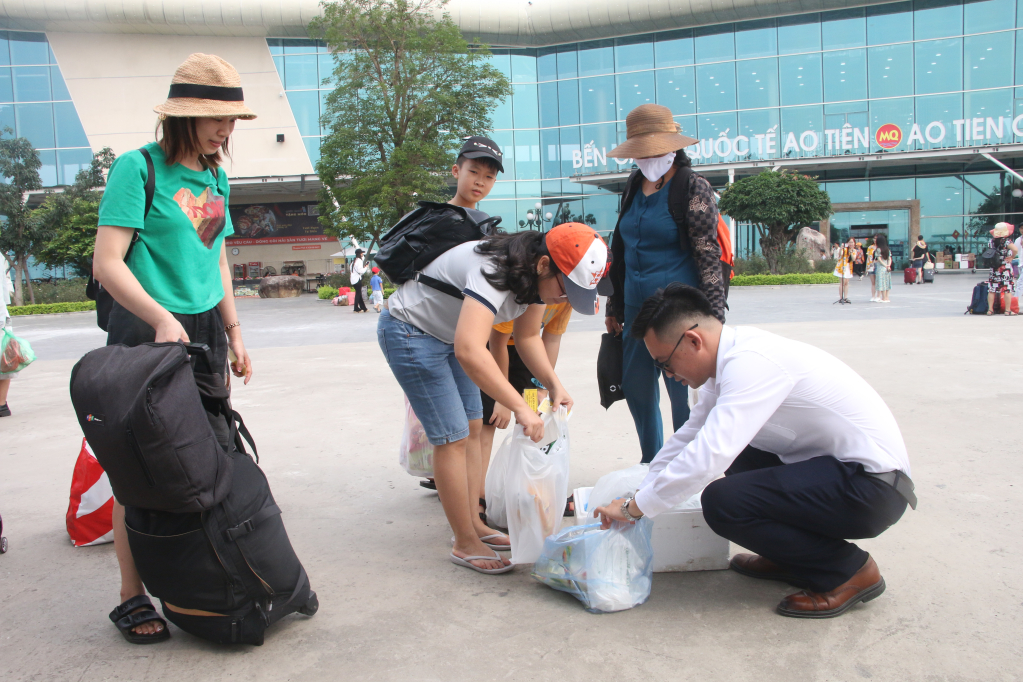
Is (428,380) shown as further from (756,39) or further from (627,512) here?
(756,39)

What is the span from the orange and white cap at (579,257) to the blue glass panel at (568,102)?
31159 millimetres

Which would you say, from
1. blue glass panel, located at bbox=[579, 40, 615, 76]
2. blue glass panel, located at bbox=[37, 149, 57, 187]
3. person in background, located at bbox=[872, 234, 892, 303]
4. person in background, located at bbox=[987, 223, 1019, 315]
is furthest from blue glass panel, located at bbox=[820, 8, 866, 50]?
blue glass panel, located at bbox=[37, 149, 57, 187]

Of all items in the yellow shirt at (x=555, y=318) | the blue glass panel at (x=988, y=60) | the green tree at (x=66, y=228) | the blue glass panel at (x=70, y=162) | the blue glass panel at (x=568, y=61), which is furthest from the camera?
the blue glass panel at (x=568, y=61)

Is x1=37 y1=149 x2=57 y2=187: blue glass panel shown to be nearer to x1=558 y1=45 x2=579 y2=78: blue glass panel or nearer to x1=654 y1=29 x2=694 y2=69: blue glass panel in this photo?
x1=558 y1=45 x2=579 y2=78: blue glass panel

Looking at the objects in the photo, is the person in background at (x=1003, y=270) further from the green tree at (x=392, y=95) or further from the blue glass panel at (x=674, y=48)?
the blue glass panel at (x=674, y=48)

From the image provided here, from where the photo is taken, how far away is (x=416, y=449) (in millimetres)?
3445

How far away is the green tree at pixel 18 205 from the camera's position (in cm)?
2483

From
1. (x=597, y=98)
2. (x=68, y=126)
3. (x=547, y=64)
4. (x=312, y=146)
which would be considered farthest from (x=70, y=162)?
(x=597, y=98)

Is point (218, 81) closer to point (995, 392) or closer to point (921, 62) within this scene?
point (995, 392)

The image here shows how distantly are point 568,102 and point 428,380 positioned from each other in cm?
3145

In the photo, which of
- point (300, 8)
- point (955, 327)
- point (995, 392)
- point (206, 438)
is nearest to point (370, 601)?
point (206, 438)

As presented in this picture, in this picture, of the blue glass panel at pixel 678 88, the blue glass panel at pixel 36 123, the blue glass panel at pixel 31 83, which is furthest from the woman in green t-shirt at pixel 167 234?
the blue glass panel at pixel 31 83

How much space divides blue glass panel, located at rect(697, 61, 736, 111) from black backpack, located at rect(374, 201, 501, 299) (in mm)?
30408

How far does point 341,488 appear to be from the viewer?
12.4 ft
